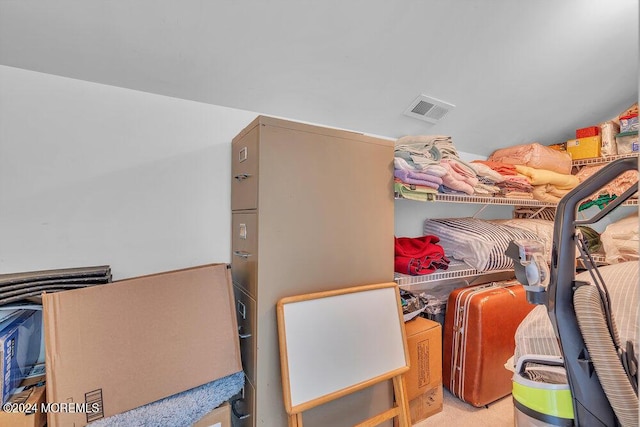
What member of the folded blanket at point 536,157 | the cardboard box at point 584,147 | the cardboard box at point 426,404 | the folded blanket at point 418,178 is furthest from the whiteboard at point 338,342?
the cardboard box at point 584,147

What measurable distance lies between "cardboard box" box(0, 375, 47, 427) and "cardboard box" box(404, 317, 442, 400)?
152 centimetres

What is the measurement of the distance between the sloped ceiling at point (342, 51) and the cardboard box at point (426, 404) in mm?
1658

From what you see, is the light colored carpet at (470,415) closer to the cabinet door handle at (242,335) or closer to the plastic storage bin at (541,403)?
the plastic storage bin at (541,403)

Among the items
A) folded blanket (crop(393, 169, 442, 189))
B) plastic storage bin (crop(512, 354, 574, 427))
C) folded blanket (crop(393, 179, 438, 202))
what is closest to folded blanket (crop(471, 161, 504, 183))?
folded blanket (crop(393, 169, 442, 189))

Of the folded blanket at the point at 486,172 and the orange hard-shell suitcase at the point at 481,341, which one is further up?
the folded blanket at the point at 486,172

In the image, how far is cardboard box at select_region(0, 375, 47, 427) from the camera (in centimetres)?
86

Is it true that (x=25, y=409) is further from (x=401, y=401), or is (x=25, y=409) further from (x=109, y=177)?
(x=401, y=401)

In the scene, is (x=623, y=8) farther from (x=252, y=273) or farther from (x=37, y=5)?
(x=37, y=5)

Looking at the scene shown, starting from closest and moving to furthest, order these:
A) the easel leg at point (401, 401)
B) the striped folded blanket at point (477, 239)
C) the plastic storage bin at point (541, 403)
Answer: the plastic storage bin at point (541, 403) < the easel leg at point (401, 401) < the striped folded blanket at point (477, 239)

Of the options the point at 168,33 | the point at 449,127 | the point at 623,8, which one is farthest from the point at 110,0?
the point at 623,8

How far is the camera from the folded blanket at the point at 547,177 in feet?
7.09

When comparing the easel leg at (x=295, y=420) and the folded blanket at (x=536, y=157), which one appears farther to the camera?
the folded blanket at (x=536, y=157)

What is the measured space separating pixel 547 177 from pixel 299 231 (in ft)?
6.92

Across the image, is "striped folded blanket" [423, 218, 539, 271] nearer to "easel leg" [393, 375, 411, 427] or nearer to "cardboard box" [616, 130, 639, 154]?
"easel leg" [393, 375, 411, 427]
